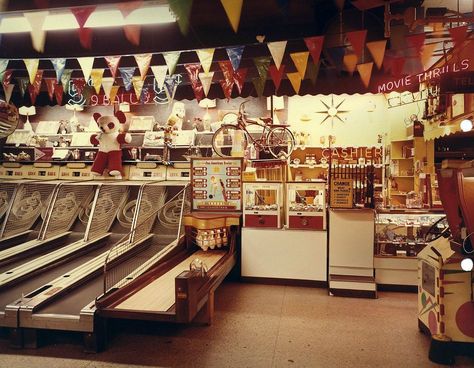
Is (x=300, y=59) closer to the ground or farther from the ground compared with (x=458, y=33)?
farther from the ground

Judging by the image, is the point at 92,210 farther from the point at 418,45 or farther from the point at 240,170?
the point at 418,45

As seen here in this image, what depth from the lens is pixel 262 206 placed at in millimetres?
5652

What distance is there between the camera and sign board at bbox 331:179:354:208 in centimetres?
522

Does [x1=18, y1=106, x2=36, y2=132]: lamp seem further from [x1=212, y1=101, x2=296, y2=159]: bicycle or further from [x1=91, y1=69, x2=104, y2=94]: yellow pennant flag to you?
[x1=212, y1=101, x2=296, y2=159]: bicycle

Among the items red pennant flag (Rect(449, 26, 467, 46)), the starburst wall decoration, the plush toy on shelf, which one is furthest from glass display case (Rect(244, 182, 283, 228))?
the starburst wall decoration

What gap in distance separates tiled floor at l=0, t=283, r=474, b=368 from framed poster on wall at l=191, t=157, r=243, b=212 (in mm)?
1713

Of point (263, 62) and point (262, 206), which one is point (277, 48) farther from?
point (262, 206)

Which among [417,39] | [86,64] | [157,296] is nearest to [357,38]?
[417,39]

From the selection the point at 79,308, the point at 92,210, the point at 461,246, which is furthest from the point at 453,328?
the point at 92,210

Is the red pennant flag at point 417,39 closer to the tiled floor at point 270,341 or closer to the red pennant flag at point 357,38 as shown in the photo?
the red pennant flag at point 357,38

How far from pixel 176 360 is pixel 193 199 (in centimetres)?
302

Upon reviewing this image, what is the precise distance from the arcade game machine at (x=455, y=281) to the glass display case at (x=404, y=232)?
6.03ft

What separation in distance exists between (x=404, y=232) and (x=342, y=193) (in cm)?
116

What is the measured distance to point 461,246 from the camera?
3.27 m
